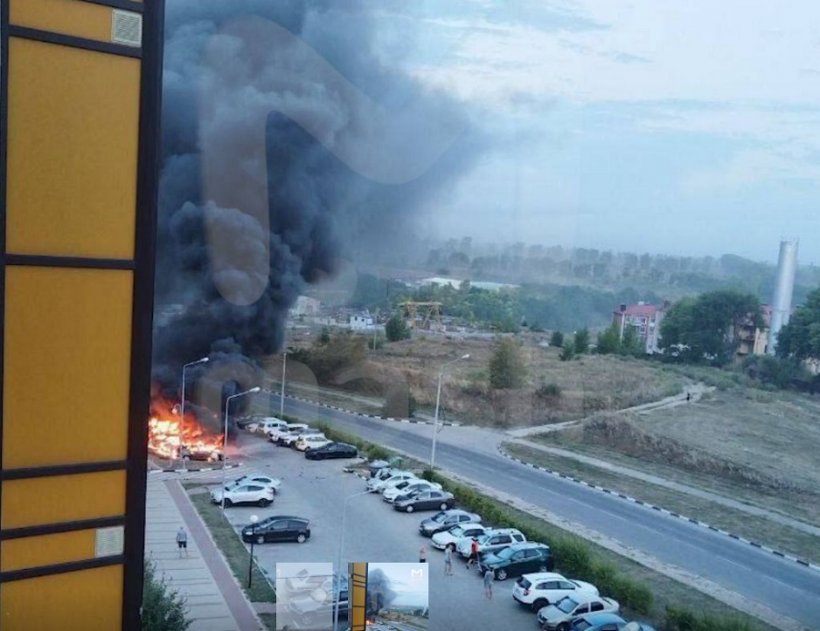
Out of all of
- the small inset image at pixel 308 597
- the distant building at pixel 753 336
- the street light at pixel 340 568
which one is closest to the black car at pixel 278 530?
the street light at pixel 340 568

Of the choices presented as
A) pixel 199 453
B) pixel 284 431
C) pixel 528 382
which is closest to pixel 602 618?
pixel 528 382

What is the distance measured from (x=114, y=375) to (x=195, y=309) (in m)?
4.77

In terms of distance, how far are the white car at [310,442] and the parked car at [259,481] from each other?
1.41 feet

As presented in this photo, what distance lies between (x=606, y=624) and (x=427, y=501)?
4.29 feet

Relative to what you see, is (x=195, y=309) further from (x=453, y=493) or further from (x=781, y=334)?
(x=781, y=334)

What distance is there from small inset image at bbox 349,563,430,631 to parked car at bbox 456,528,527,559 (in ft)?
1.82

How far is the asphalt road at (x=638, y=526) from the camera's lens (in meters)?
4.14

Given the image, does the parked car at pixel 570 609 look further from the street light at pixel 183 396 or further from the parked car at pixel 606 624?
the street light at pixel 183 396

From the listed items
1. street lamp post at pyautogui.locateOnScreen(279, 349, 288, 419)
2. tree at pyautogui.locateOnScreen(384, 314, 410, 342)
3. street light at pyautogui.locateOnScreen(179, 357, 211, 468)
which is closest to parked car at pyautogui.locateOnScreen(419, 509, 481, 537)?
tree at pyautogui.locateOnScreen(384, 314, 410, 342)

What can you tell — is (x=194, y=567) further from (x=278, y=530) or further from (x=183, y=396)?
(x=183, y=396)

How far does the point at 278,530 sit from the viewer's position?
447cm

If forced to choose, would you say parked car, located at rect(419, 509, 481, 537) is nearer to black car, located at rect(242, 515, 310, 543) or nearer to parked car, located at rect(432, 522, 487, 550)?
parked car, located at rect(432, 522, 487, 550)

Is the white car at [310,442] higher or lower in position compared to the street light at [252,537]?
higher

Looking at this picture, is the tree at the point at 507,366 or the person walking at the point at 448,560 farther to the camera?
the tree at the point at 507,366
